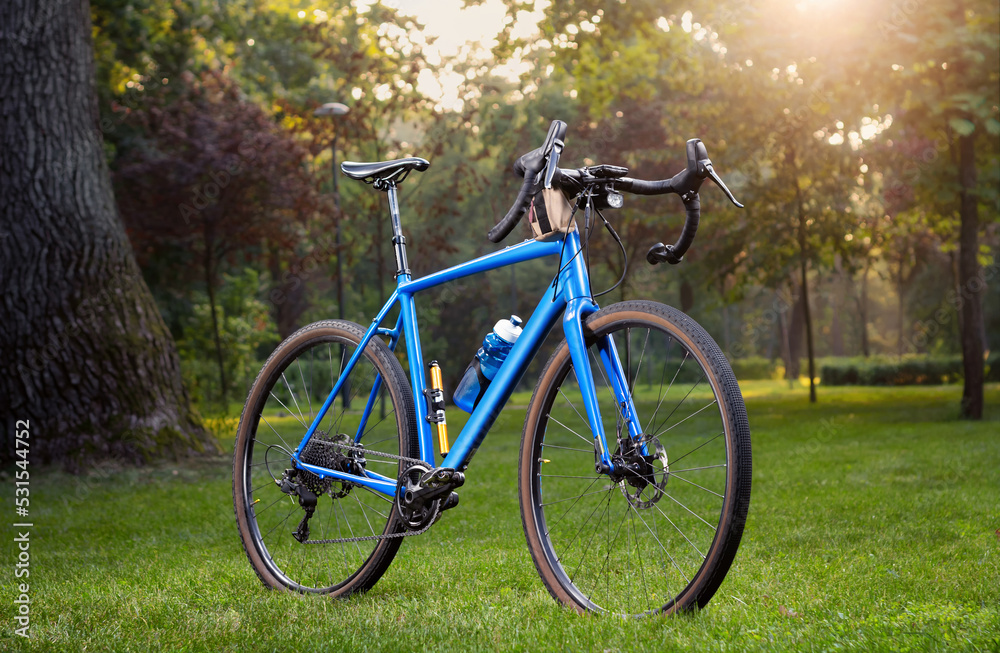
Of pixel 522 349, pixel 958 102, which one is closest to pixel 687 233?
pixel 522 349

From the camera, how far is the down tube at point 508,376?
3.04 meters

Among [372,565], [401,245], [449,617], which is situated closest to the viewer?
[449,617]

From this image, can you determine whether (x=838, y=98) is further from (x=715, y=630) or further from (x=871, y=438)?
(x=715, y=630)

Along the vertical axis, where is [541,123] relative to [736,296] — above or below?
above

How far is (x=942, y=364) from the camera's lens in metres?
25.9

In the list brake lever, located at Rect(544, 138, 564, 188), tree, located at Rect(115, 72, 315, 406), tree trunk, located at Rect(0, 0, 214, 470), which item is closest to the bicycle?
brake lever, located at Rect(544, 138, 564, 188)

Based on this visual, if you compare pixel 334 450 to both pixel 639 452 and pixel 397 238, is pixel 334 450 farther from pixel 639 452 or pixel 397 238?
pixel 639 452

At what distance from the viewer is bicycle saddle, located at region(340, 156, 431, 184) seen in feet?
11.9

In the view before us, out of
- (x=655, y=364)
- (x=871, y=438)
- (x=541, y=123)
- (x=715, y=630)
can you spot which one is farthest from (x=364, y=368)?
(x=655, y=364)

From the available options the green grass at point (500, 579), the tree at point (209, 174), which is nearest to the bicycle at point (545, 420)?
the green grass at point (500, 579)

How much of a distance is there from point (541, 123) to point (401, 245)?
18.3 m

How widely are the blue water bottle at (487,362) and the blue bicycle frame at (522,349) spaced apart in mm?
101

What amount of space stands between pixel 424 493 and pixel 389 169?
4.32 feet

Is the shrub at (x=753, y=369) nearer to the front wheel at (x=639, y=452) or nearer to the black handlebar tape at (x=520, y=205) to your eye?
the front wheel at (x=639, y=452)
